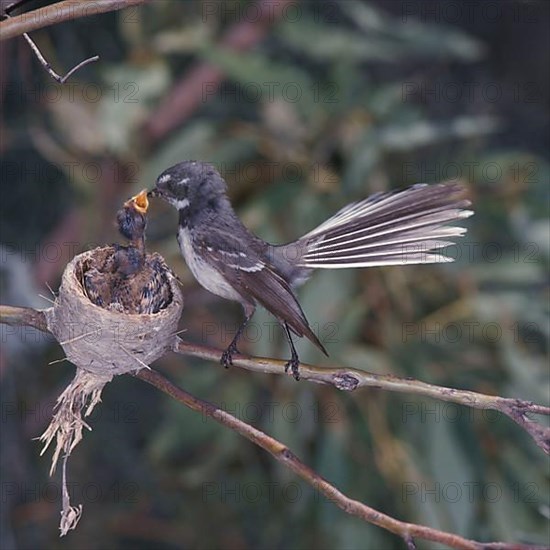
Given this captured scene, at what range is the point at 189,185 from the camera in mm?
1955

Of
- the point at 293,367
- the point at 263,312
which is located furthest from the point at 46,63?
the point at 263,312

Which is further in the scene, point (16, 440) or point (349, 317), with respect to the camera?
point (16, 440)

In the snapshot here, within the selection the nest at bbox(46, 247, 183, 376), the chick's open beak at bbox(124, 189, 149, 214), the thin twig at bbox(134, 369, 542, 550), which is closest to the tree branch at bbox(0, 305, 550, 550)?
the thin twig at bbox(134, 369, 542, 550)

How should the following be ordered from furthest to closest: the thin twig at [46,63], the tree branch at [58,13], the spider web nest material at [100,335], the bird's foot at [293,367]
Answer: the spider web nest material at [100,335]
the bird's foot at [293,367]
the thin twig at [46,63]
the tree branch at [58,13]

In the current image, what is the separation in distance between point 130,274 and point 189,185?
31cm

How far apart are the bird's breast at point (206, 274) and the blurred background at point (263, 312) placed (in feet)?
2.43

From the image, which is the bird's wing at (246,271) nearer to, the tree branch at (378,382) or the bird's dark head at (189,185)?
the bird's dark head at (189,185)

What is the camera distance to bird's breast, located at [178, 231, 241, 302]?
192 cm

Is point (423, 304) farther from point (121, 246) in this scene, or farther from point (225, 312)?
point (121, 246)

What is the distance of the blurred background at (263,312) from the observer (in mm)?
2828

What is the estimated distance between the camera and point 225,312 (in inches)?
135

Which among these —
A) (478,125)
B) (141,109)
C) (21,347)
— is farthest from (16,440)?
(478,125)

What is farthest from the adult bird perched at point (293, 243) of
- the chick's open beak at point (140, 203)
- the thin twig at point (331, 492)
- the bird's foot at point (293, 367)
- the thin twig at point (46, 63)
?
the thin twig at point (46, 63)

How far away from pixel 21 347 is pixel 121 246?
136 centimetres
